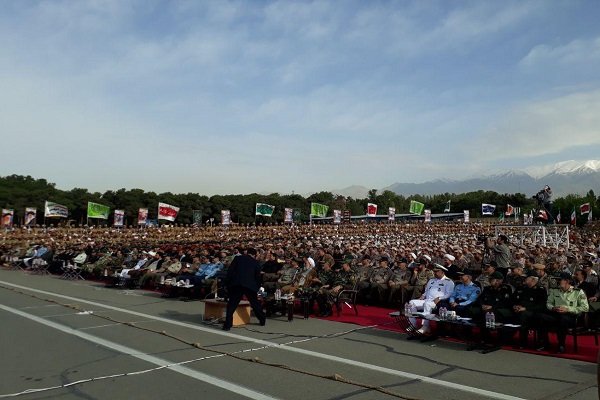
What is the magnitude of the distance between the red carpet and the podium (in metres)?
1.94

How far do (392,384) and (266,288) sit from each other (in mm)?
7486

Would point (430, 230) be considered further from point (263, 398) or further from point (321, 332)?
point (263, 398)

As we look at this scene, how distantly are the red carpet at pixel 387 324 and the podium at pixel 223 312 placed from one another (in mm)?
1941

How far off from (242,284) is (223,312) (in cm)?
107

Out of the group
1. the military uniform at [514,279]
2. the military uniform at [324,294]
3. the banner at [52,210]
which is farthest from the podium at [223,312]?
the banner at [52,210]

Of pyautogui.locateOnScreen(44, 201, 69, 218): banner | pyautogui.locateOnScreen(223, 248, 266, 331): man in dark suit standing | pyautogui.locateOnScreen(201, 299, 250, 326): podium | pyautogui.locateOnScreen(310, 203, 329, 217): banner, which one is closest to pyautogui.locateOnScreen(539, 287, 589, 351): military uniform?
pyautogui.locateOnScreen(223, 248, 266, 331): man in dark suit standing

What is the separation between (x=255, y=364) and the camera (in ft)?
23.7

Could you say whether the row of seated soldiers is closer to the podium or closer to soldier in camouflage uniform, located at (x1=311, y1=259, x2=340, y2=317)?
soldier in camouflage uniform, located at (x1=311, y1=259, x2=340, y2=317)

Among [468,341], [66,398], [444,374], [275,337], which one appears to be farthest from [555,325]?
[66,398]

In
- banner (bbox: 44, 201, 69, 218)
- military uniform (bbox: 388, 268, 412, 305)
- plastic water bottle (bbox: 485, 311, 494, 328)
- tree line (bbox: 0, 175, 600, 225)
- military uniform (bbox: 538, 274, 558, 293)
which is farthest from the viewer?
tree line (bbox: 0, 175, 600, 225)

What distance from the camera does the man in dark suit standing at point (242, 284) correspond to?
9.84 m

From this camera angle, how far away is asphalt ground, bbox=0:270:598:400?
595cm

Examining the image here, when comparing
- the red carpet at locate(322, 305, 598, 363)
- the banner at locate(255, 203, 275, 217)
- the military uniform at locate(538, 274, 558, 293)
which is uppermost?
the banner at locate(255, 203, 275, 217)

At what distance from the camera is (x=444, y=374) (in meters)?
6.67
